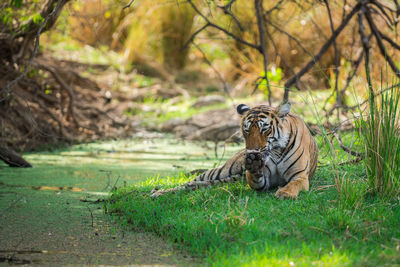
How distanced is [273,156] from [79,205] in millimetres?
2104

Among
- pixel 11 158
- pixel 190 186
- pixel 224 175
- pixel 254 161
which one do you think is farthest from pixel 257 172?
pixel 11 158

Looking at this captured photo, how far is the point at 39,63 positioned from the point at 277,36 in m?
7.15

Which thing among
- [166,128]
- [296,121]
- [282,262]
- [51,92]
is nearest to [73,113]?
[51,92]

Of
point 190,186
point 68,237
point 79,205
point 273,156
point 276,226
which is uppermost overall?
point 273,156

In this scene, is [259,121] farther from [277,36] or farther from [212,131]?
[277,36]

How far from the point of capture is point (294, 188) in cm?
486

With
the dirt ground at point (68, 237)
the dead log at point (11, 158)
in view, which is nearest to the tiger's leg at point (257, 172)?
the dirt ground at point (68, 237)

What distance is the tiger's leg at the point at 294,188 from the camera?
4.78 meters

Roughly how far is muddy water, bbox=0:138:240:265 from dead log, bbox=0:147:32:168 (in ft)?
0.33

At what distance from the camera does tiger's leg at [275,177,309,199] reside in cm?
478

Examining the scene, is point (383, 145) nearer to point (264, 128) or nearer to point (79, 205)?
point (264, 128)

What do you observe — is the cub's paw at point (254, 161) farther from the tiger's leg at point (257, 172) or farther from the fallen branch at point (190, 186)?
the fallen branch at point (190, 186)

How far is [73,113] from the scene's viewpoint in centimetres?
1009

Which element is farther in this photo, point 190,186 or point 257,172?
point 190,186
